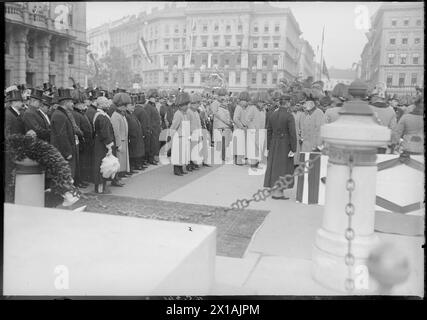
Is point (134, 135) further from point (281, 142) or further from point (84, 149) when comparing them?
point (281, 142)

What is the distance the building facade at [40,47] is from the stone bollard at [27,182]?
76.1 ft

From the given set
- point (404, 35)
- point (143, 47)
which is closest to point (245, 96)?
point (143, 47)

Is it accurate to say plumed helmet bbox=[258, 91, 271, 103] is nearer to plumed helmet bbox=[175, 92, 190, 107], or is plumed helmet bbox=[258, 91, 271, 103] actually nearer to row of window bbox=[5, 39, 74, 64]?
plumed helmet bbox=[175, 92, 190, 107]

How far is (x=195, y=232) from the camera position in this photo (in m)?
3.81

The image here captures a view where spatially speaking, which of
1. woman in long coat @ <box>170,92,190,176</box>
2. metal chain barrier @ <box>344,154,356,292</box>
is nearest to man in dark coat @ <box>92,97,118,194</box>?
woman in long coat @ <box>170,92,190,176</box>

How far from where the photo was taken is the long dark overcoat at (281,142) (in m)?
8.33

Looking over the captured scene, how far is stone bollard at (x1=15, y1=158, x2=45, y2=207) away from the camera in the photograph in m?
5.23

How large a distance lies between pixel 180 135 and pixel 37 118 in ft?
13.0

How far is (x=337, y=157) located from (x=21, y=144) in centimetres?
368

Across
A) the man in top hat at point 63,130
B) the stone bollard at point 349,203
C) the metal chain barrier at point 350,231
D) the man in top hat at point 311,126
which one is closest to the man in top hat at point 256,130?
the man in top hat at point 311,126

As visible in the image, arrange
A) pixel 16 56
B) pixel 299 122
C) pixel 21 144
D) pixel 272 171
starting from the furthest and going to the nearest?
pixel 16 56
pixel 299 122
pixel 272 171
pixel 21 144

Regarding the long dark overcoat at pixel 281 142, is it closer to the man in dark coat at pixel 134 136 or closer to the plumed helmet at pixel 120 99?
the plumed helmet at pixel 120 99
